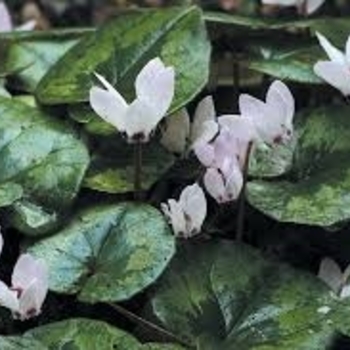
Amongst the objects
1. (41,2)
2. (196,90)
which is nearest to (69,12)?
(41,2)

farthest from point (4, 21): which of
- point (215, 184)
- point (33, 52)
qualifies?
point (215, 184)

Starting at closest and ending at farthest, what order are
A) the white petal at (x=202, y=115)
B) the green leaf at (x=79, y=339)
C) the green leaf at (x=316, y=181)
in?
the green leaf at (x=79, y=339) → the green leaf at (x=316, y=181) → the white petal at (x=202, y=115)

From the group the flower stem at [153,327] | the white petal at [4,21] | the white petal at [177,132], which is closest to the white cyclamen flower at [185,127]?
the white petal at [177,132]

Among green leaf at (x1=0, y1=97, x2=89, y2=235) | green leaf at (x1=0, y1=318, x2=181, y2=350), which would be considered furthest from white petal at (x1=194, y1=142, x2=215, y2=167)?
green leaf at (x1=0, y1=318, x2=181, y2=350)

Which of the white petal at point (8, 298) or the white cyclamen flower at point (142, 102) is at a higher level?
the white cyclamen flower at point (142, 102)

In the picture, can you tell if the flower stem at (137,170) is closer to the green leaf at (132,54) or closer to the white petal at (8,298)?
the green leaf at (132,54)

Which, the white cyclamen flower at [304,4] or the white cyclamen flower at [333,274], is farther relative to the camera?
the white cyclamen flower at [304,4]

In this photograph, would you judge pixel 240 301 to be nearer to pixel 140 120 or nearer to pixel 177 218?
pixel 177 218

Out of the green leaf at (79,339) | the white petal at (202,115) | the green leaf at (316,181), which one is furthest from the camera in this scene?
the white petal at (202,115)
